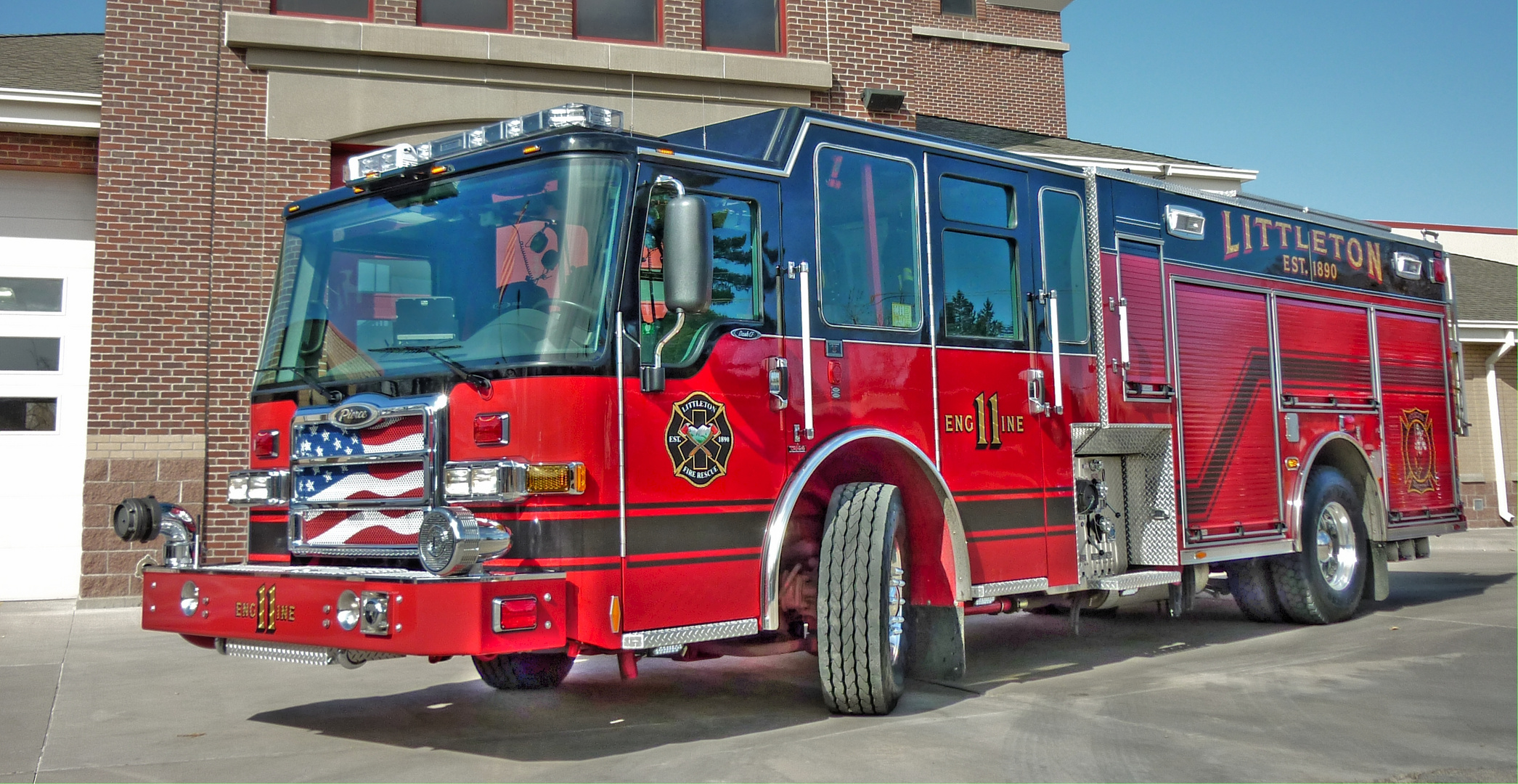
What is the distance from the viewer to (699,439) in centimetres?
527

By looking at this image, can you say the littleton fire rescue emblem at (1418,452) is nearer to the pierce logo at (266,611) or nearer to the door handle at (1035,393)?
the door handle at (1035,393)

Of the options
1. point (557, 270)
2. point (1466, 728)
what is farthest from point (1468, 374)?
point (557, 270)

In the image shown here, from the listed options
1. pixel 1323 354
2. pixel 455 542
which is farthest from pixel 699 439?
pixel 1323 354

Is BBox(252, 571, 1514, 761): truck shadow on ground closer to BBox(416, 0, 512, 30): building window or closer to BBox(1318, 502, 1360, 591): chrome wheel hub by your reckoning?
BBox(1318, 502, 1360, 591): chrome wheel hub

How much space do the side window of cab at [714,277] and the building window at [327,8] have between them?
26.4 ft

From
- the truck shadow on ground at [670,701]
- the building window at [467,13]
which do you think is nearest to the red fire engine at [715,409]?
the truck shadow on ground at [670,701]

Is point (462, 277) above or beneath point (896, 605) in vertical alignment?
above

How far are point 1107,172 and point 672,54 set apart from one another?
250 inches

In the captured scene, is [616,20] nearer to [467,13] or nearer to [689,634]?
[467,13]

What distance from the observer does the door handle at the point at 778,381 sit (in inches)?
219

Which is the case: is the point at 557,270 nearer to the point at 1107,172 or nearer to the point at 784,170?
the point at 784,170

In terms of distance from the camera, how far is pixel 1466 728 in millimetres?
5738

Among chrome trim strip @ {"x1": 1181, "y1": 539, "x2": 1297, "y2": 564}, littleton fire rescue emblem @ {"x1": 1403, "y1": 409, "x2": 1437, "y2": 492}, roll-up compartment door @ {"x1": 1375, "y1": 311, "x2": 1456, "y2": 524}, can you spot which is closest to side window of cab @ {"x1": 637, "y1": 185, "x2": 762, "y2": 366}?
chrome trim strip @ {"x1": 1181, "y1": 539, "x2": 1297, "y2": 564}

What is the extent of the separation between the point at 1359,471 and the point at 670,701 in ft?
19.4
